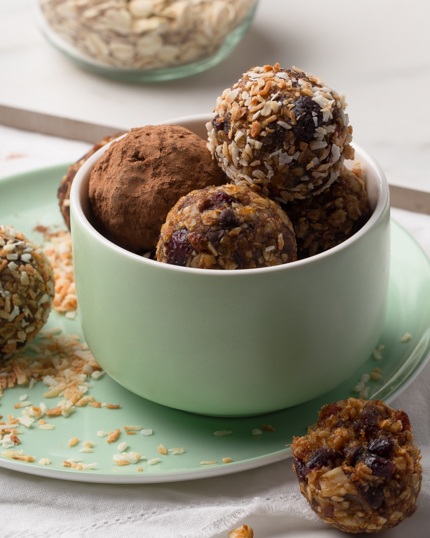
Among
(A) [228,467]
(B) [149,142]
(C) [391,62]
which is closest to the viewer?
(A) [228,467]

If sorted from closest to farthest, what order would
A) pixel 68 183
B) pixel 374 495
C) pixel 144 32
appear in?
pixel 374 495, pixel 68 183, pixel 144 32

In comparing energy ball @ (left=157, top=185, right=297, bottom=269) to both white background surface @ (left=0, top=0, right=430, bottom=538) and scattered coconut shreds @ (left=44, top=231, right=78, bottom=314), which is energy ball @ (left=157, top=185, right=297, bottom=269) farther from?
scattered coconut shreds @ (left=44, top=231, right=78, bottom=314)

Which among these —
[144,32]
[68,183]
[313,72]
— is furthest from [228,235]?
[313,72]

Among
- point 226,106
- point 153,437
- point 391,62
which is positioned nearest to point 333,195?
point 226,106

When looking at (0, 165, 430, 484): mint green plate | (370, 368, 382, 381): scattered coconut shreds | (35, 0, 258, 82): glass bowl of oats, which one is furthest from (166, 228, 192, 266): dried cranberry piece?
(35, 0, 258, 82): glass bowl of oats

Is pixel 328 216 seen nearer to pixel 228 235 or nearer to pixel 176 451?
pixel 228 235

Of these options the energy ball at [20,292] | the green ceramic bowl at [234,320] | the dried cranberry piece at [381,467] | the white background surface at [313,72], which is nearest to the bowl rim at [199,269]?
the green ceramic bowl at [234,320]

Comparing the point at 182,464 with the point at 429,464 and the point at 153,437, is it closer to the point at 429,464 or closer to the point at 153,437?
the point at 153,437
